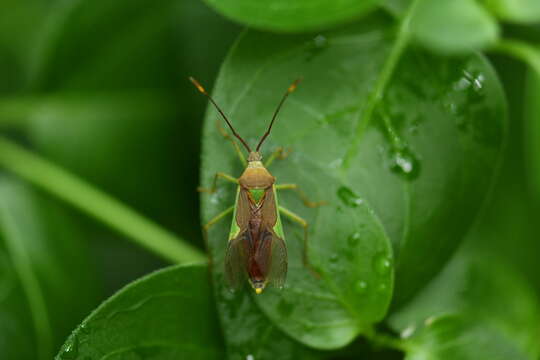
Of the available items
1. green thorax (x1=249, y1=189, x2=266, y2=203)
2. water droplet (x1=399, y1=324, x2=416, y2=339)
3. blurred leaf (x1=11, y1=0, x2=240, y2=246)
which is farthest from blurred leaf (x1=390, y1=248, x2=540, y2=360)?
blurred leaf (x1=11, y1=0, x2=240, y2=246)

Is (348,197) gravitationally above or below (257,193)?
above

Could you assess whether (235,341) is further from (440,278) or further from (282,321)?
(440,278)

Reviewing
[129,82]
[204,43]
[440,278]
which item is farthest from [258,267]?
[129,82]

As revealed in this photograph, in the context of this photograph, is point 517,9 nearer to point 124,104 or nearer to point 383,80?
point 383,80

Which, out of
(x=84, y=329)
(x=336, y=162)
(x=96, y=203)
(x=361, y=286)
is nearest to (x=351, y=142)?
(x=336, y=162)

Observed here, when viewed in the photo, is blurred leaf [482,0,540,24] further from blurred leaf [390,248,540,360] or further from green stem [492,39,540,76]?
blurred leaf [390,248,540,360]
